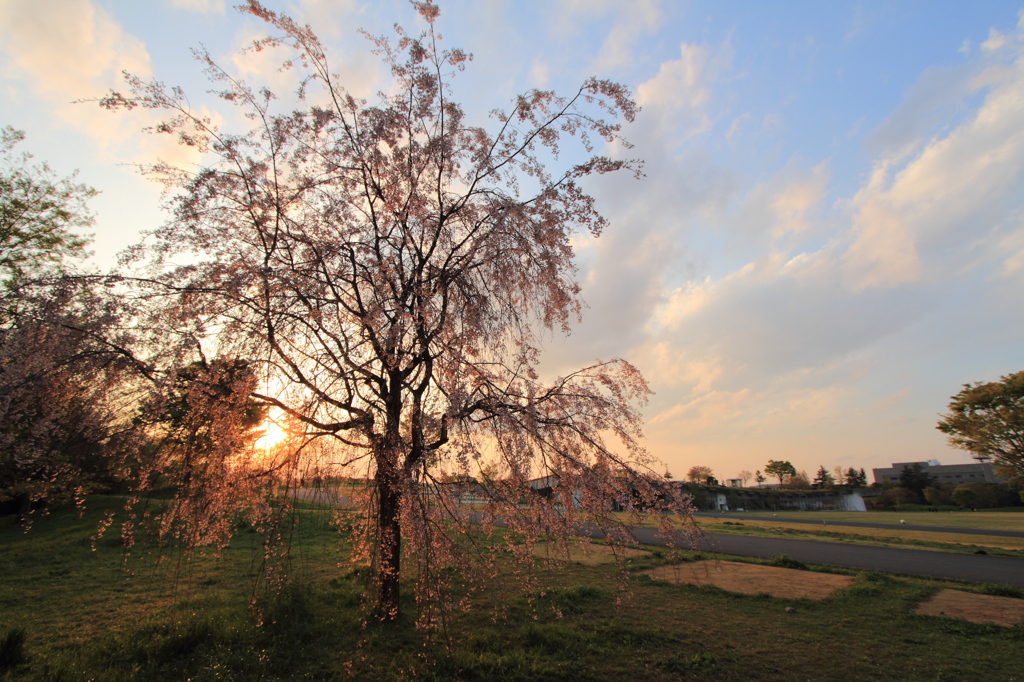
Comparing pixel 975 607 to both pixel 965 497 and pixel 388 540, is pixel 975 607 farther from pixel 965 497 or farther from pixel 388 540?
pixel 965 497

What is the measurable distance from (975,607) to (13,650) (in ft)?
53.2

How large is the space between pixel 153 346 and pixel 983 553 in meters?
25.0

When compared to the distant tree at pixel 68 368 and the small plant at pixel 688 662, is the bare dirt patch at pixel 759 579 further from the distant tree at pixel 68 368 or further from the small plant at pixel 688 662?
the distant tree at pixel 68 368

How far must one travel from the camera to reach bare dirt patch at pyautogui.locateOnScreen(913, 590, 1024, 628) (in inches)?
328

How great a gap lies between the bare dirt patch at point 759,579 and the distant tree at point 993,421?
27.3m

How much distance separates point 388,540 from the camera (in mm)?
6316

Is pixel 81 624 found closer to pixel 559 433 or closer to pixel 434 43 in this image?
pixel 559 433

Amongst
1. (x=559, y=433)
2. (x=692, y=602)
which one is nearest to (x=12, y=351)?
(x=559, y=433)

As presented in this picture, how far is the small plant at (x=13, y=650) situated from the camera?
17.9ft

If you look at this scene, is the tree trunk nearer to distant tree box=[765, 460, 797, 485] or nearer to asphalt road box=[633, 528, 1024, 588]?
asphalt road box=[633, 528, 1024, 588]

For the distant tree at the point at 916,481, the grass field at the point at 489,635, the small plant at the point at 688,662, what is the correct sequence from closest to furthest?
the grass field at the point at 489,635 < the small plant at the point at 688,662 < the distant tree at the point at 916,481

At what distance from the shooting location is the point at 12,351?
173 inches

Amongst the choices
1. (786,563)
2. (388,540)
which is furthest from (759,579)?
(388,540)

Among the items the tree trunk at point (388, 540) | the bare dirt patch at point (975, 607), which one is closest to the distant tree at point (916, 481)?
the bare dirt patch at point (975, 607)
